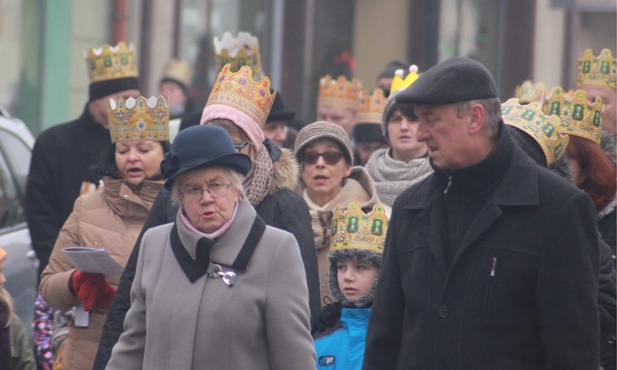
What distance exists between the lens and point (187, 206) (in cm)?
520

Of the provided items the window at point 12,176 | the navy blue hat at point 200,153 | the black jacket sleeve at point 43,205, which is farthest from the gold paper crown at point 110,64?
the navy blue hat at point 200,153

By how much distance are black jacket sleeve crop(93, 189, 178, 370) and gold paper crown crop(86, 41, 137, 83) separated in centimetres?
326

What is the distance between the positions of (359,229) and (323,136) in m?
0.94

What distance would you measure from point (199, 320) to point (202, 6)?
14.2 m

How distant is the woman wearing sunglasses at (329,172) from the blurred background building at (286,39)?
26.0ft

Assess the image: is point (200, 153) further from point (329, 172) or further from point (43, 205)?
point (43, 205)

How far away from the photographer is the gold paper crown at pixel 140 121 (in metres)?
Answer: 7.18

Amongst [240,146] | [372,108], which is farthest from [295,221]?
[372,108]

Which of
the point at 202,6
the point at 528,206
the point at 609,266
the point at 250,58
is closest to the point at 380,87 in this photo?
the point at 250,58

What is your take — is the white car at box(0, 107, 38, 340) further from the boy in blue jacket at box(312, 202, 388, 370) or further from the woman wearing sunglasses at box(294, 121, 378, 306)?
the boy in blue jacket at box(312, 202, 388, 370)

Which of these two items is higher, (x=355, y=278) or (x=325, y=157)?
(x=325, y=157)

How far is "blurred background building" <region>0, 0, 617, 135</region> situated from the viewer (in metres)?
15.8

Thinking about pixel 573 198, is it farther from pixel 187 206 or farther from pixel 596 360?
pixel 187 206

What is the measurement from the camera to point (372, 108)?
9977mm
